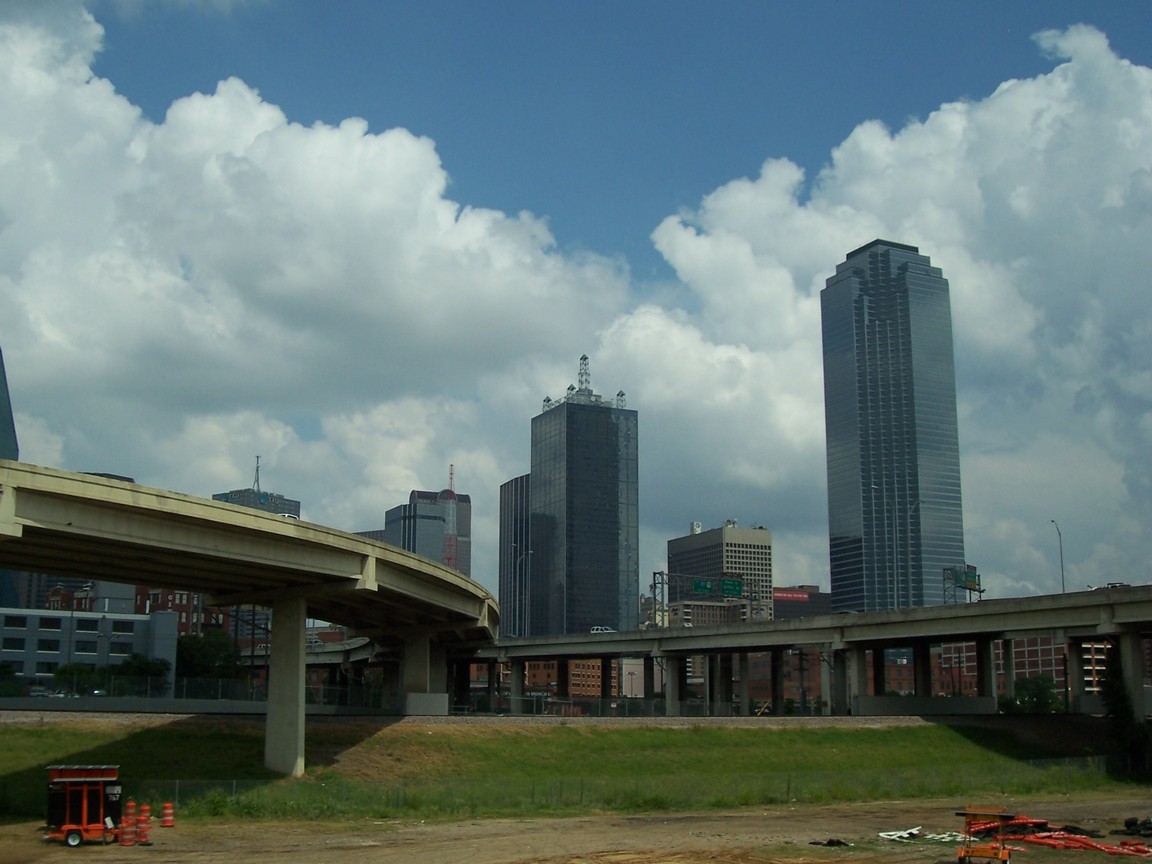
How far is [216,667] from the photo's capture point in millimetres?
156250

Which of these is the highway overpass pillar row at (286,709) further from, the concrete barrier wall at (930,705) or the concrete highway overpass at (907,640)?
the concrete barrier wall at (930,705)

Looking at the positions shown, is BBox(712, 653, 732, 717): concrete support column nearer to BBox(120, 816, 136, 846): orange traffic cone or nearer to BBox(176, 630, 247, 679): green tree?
BBox(176, 630, 247, 679): green tree

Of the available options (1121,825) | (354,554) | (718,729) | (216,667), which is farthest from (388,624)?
(216,667)

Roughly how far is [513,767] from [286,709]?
12293 millimetres

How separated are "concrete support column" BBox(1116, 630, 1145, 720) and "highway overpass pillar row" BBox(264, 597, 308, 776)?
47566 millimetres

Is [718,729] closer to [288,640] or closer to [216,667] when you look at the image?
[288,640]

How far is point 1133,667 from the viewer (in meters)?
69.9

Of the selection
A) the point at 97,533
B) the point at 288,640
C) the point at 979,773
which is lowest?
the point at 979,773

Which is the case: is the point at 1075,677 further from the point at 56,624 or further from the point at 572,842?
the point at 56,624

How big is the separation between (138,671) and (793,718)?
84072 millimetres

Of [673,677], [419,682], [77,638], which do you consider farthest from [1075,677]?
[77,638]

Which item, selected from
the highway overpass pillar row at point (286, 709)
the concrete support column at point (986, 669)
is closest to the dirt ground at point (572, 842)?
the highway overpass pillar row at point (286, 709)

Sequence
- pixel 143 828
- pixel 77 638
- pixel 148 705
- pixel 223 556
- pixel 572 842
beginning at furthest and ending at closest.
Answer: pixel 77 638 < pixel 148 705 < pixel 223 556 < pixel 572 842 < pixel 143 828

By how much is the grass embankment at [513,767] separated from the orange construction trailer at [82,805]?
485 cm
